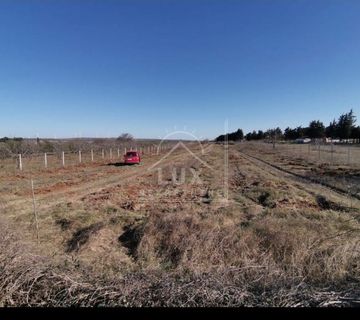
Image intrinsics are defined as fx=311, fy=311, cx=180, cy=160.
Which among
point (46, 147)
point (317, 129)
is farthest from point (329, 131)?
point (46, 147)

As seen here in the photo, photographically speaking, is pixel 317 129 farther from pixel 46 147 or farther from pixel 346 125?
pixel 46 147

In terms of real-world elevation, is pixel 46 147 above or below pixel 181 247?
above

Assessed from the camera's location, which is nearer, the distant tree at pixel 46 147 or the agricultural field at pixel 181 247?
the agricultural field at pixel 181 247

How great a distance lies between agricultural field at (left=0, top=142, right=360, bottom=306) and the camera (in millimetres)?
3168

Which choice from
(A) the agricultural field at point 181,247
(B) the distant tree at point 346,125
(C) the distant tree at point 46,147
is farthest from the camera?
(B) the distant tree at point 346,125

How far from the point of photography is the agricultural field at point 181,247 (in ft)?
10.4

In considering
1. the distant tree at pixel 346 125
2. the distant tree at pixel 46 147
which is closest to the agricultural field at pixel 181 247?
the distant tree at pixel 46 147

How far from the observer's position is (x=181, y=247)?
251 inches

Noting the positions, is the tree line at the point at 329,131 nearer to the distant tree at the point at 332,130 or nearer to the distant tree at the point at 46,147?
the distant tree at the point at 332,130

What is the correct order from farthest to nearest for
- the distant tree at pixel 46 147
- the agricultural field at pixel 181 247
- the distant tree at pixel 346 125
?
the distant tree at pixel 346 125, the distant tree at pixel 46 147, the agricultural field at pixel 181 247

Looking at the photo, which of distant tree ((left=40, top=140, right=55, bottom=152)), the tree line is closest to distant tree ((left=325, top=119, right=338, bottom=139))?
the tree line

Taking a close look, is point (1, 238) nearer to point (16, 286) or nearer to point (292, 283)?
point (16, 286)
